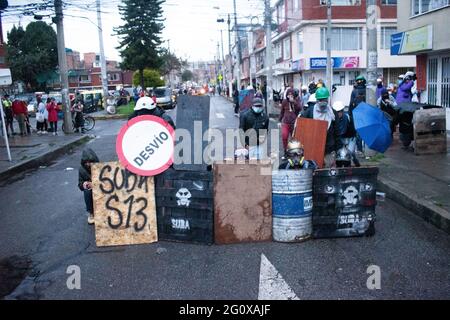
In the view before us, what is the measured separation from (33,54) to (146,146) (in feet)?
226

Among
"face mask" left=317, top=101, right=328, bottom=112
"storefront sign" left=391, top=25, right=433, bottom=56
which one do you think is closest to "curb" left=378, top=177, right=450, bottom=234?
"face mask" left=317, top=101, right=328, bottom=112

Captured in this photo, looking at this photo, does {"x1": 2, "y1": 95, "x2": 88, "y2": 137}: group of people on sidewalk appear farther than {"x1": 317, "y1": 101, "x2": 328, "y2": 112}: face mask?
Yes

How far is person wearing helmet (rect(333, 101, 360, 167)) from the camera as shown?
26.2 ft

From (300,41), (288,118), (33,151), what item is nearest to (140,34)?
(300,41)

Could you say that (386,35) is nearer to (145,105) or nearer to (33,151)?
(33,151)

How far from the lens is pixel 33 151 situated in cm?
1534

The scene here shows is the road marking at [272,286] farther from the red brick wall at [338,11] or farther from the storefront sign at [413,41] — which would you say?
the red brick wall at [338,11]

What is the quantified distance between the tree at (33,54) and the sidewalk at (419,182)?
64.8 meters

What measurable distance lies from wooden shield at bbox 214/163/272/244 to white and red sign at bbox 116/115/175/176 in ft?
2.34

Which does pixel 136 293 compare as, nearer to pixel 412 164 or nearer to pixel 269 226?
pixel 269 226

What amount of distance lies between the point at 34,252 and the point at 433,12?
14.8 m

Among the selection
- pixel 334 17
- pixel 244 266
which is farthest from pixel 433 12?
pixel 334 17

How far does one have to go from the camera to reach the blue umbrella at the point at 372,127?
743cm

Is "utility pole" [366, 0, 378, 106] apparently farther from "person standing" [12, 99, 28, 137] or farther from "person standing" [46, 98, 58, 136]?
"person standing" [12, 99, 28, 137]
